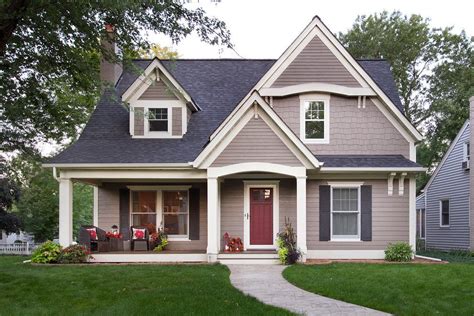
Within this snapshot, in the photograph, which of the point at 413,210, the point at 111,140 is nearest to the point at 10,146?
the point at 111,140

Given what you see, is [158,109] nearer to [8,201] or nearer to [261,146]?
Answer: [261,146]

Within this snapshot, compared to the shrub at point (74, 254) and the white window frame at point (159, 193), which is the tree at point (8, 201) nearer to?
the white window frame at point (159, 193)

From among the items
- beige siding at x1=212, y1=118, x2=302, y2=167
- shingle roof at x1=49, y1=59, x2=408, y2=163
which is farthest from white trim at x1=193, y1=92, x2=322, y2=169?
shingle roof at x1=49, y1=59, x2=408, y2=163

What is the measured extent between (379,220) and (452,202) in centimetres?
942

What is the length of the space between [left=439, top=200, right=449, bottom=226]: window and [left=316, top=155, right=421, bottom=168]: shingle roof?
9.95 m

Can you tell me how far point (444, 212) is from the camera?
25.5 m

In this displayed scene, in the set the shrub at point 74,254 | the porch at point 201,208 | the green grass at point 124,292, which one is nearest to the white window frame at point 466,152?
the porch at point 201,208

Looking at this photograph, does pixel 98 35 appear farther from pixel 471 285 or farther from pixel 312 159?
pixel 471 285

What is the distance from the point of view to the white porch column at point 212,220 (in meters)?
15.2

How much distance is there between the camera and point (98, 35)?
34.7ft

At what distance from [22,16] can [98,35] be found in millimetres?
1916

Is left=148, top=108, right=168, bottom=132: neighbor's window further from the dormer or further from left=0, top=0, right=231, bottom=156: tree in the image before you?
left=0, top=0, right=231, bottom=156: tree

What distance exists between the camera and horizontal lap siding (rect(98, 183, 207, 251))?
17469mm

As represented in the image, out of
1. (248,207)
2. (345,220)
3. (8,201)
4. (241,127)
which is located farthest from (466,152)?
(8,201)
